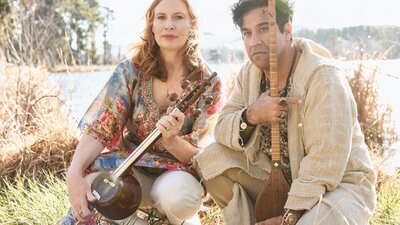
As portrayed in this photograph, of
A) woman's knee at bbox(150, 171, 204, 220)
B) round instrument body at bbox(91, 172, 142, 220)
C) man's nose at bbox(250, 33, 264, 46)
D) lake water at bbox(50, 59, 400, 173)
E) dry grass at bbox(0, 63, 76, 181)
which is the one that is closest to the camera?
man's nose at bbox(250, 33, 264, 46)

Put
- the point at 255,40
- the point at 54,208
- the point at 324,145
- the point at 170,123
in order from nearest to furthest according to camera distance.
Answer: the point at 324,145, the point at 255,40, the point at 170,123, the point at 54,208

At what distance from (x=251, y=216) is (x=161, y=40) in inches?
39.4

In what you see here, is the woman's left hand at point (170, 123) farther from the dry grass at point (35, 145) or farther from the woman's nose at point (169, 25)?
the dry grass at point (35, 145)

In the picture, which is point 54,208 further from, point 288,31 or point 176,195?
point 288,31

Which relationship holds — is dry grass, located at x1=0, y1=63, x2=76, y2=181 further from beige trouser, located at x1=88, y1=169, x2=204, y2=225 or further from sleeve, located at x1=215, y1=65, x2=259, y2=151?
sleeve, located at x1=215, y1=65, x2=259, y2=151

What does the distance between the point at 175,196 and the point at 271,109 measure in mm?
724

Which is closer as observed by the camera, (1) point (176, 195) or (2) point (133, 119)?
(1) point (176, 195)

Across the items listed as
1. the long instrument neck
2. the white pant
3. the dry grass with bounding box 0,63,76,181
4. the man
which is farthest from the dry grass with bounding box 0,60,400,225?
the long instrument neck

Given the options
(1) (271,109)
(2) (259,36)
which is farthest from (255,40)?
(1) (271,109)

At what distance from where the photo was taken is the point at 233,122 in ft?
9.11

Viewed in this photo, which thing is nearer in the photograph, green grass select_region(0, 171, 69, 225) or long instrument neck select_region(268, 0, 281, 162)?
long instrument neck select_region(268, 0, 281, 162)

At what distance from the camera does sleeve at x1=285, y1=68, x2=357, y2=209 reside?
2475 millimetres

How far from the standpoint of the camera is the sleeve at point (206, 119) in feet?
10.3

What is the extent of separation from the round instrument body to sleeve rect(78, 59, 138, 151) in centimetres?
29
